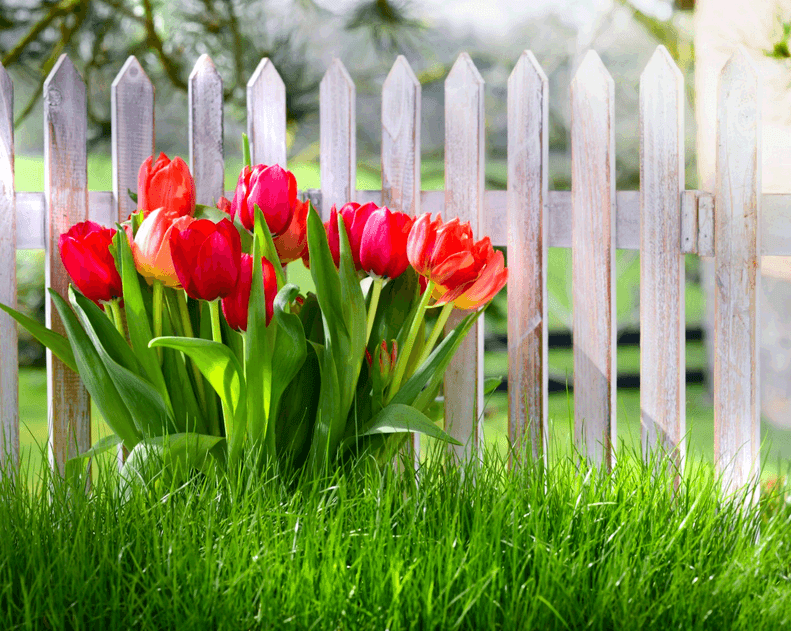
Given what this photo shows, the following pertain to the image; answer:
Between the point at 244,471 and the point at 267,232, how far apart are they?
0.36 m

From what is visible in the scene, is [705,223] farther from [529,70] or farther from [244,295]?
[244,295]

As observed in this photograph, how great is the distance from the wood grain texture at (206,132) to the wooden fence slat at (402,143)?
1.21 ft

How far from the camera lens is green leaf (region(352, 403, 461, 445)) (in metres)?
1.07

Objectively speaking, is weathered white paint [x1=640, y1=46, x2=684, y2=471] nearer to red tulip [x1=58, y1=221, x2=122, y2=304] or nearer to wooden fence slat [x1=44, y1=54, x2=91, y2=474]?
red tulip [x1=58, y1=221, x2=122, y2=304]

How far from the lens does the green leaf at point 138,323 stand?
43.3 inches

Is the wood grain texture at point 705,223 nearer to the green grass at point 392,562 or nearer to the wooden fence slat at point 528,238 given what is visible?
the wooden fence slat at point 528,238

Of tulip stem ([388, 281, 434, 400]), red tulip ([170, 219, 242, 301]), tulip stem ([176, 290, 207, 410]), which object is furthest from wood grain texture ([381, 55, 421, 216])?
red tulip ([170, 219, 242, 301])

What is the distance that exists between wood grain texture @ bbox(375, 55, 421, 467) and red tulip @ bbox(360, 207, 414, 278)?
0.50 meters

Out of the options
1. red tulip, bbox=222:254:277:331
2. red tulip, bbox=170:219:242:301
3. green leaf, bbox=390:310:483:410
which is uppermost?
red tulip, bbox=170:219:242:301

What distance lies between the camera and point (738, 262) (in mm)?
1628

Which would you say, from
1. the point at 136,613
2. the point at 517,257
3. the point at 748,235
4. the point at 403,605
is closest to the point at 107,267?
the point at 136,613

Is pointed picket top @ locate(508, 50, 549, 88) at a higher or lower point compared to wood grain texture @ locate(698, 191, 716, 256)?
higher

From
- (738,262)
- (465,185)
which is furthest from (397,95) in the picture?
(738,262)

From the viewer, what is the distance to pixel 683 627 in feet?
2.76
